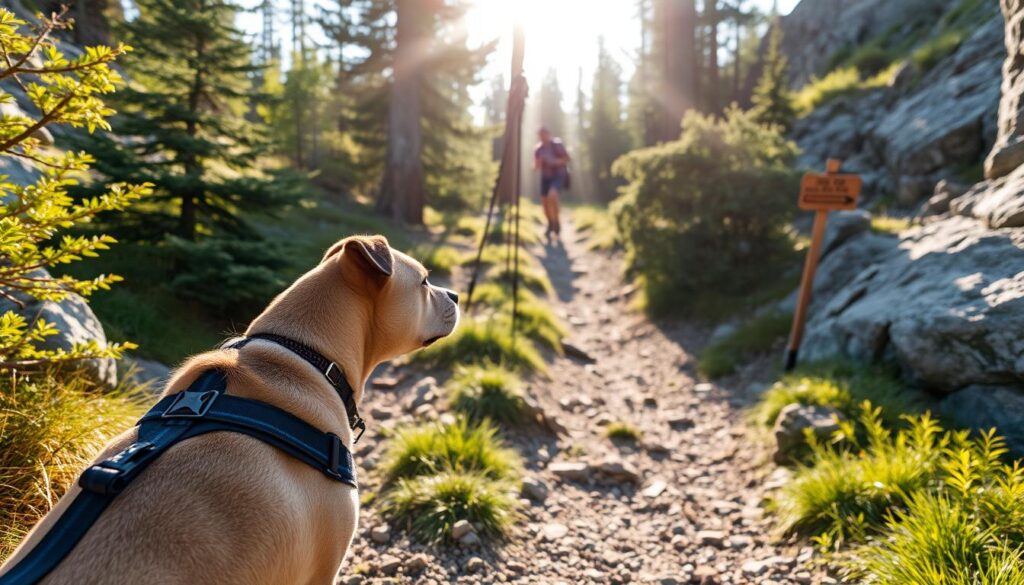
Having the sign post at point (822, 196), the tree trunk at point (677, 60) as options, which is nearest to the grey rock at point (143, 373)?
the sign post at point (822, 196)

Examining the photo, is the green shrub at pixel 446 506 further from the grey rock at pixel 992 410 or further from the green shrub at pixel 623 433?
the grey rock at pixel 992 410

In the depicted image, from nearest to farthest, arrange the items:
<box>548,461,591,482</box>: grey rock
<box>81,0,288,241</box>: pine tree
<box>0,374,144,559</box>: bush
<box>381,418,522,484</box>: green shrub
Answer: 1. <box>0,374,144,559</box>: bush
2. <box>381,418,522,484</box>: green shrub
3. <box>548,461,591,482</box>: grey rock
4. <box>81,0,288,241</box>: pine tree

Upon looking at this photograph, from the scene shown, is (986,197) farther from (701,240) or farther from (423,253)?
(423,253)

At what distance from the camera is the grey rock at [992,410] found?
3.74 meters

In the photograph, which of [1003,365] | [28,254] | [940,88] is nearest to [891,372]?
[1003,365]

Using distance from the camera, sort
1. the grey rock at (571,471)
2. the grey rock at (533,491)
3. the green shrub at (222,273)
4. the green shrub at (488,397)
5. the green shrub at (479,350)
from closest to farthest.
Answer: the grey rock at (533,491)
the grey rock at (571,471)
the green shrub at (488,397)
the green shrub at (222,273)
the green shrub at (479,350)

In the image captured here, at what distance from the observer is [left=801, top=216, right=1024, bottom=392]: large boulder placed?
4.04 meters

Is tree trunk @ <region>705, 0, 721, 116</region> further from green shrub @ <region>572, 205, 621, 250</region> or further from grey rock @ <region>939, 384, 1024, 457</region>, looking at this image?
grey rock @ <region>939, 384, 1024, 457</region>

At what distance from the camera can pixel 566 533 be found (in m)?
3.97

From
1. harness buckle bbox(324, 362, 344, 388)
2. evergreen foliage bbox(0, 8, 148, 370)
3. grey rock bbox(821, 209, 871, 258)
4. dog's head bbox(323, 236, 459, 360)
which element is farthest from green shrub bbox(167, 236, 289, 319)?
grey rock bbox(821, 209, 871, 258)

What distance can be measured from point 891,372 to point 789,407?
111 cm

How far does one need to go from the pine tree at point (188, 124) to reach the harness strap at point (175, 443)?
4.90 m

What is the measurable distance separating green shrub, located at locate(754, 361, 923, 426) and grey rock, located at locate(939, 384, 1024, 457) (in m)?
0.28

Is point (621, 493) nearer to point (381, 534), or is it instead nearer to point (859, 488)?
point (859, 488)
